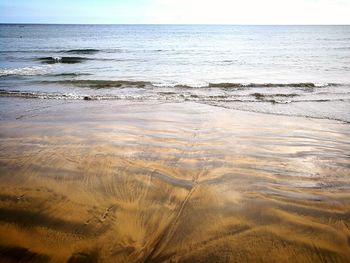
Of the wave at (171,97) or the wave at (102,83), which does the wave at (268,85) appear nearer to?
the wave at (171,97)

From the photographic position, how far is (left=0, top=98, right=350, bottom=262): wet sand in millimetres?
2777

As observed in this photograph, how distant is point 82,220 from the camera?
10.4 ft

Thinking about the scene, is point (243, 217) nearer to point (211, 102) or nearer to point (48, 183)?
point (48, 183)

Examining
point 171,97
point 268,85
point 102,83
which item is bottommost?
point 102,83

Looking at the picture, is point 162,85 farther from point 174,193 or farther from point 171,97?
point 174,193

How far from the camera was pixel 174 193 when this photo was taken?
3674 millimetres

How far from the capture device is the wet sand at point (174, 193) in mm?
2777

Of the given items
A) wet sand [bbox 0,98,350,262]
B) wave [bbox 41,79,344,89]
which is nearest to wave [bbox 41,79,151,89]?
wave [bbox 41,79,344,89]

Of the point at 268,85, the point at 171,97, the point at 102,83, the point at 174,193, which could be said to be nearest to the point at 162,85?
the point at 171,97

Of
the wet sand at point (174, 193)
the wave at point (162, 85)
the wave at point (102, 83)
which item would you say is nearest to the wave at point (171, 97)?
the wave at point (162, 85)

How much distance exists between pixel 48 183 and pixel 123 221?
1.50 m

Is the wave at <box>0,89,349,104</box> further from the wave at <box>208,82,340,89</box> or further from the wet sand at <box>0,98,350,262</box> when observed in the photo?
the wet sand at <box>0,98,350,262</box>

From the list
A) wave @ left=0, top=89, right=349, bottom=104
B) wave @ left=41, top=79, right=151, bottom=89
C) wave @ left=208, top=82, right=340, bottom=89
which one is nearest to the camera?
wave @ left=0, top=89, right=349, bottom=104

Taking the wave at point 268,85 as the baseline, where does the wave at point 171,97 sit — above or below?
below
